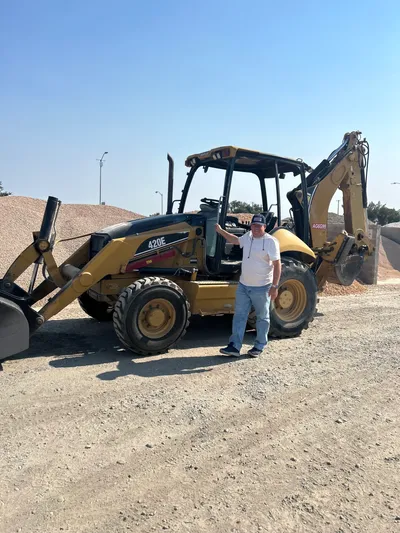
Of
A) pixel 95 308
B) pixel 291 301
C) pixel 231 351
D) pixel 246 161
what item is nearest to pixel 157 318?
pixel 231 351

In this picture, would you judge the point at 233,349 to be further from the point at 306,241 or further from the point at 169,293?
the point at 306,241

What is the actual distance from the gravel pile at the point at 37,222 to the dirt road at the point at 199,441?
5253 millimetres

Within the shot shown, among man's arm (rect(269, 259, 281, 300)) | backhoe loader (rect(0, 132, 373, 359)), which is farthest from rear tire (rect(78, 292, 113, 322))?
man's arm (rect(269, 259, 281, 300))

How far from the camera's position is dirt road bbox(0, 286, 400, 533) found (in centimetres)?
274

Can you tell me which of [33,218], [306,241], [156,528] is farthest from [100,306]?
[33,218]

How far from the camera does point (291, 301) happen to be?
22.5ft

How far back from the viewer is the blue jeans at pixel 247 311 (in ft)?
18.5

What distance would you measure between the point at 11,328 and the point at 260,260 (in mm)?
2872

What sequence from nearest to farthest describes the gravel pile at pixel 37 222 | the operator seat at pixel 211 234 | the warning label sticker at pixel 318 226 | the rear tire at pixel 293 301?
1. the operator seat at pixel 211 234
2. the rear tire at pixel 293 301
3. the warning label sticker at pixel 318 226
4. the gravel pile at pixel 37 222

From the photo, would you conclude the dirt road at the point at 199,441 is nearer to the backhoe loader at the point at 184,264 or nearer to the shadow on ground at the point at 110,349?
the shadow on ground at the point at 110,349

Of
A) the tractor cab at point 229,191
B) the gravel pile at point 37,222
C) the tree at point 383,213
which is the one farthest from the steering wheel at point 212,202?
the tree at point 383,213

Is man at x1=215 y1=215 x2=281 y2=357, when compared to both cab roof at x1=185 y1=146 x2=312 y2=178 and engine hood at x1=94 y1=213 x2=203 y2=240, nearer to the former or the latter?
engine hood at x1=94 y1=213 x2=203 y2=240

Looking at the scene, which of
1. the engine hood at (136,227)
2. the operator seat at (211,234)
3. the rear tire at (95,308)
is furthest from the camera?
the rear tire at (95,308)

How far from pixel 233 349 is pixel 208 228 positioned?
178cm
